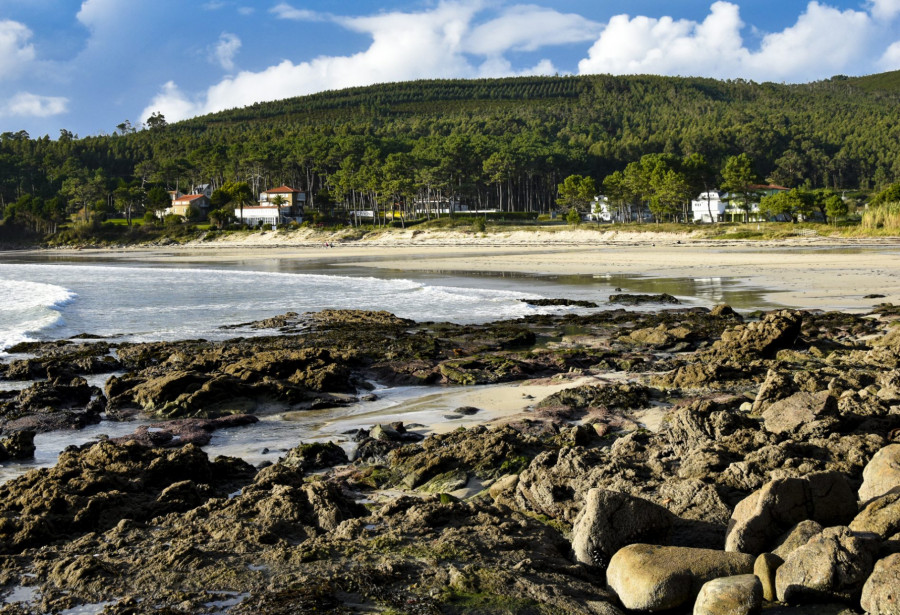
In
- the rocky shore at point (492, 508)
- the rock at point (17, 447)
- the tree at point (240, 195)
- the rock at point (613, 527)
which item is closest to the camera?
the rocky shore at point (492, 508)

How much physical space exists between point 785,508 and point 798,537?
35 cm

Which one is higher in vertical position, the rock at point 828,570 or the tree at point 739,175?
the tree at point 739,175

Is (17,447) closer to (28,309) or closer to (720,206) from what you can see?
(28,309)

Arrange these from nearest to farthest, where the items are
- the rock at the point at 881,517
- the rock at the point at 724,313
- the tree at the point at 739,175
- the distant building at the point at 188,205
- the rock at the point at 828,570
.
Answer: the rock at the point at 828,570, the rock at the point at 881,517, the rock at the point at 724,313, the tree at the point at 739,175, the distant building at the point at 188,205

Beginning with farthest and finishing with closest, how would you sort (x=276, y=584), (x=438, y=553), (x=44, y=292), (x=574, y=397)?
(x=44, y=292)
(x=574, y=397)
(x=438, y=553)
(x=276, y=584)

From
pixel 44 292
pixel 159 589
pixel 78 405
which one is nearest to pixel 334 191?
pixel 44 292

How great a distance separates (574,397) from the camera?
35.5ft

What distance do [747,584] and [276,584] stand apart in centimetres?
306

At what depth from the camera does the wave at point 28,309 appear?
20.5m

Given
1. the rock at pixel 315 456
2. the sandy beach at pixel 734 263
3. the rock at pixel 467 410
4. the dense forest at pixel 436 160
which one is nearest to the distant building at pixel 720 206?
the dense forest at pixel 436 160

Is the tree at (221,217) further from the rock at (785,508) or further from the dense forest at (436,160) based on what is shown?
the rock at (785,508)

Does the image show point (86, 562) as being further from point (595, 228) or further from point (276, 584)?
point (595, 228)

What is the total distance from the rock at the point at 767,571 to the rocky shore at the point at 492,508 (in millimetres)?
24

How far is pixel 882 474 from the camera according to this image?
5809 mm
